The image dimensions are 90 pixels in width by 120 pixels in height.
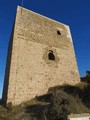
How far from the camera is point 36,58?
11211 mm

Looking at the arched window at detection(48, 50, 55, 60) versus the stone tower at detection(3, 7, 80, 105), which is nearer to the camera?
the stone tower at detection(3, 7, 80, 105)

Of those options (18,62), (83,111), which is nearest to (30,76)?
(18,62)

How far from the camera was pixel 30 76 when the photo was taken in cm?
1042

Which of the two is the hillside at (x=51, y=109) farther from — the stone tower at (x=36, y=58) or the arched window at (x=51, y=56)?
the arched window at (x=51, y=56)

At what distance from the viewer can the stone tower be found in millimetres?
9891

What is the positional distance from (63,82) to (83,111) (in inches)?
188

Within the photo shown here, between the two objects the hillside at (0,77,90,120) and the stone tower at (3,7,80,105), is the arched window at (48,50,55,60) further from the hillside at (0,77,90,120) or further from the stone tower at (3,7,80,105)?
the hillside at (0,77,90,120)

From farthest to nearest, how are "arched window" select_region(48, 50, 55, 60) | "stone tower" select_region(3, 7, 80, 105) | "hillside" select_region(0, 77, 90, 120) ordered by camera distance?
"arched window" select_region(48, 50, 55, 60), "stone tower" select_region(3, 7, 80, 105), "hillside" select_region(0, 77, 90, 120)

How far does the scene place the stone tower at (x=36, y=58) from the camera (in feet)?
32.4

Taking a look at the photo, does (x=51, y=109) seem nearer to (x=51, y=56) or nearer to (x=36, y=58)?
(x=36, y=58)

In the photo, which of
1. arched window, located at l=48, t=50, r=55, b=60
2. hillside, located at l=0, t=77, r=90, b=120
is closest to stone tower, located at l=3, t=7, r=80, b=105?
arched window, located at l=48, t=50, r=55, b=60

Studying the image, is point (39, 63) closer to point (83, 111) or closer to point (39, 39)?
point (39, 39)

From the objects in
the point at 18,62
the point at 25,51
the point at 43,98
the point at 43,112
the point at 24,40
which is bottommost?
the point at 43,112

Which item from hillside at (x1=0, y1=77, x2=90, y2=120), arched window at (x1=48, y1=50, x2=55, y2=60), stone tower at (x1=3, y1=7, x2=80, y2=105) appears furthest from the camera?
arched window at (x1=48, y1=50, x2=55, y2=60)
